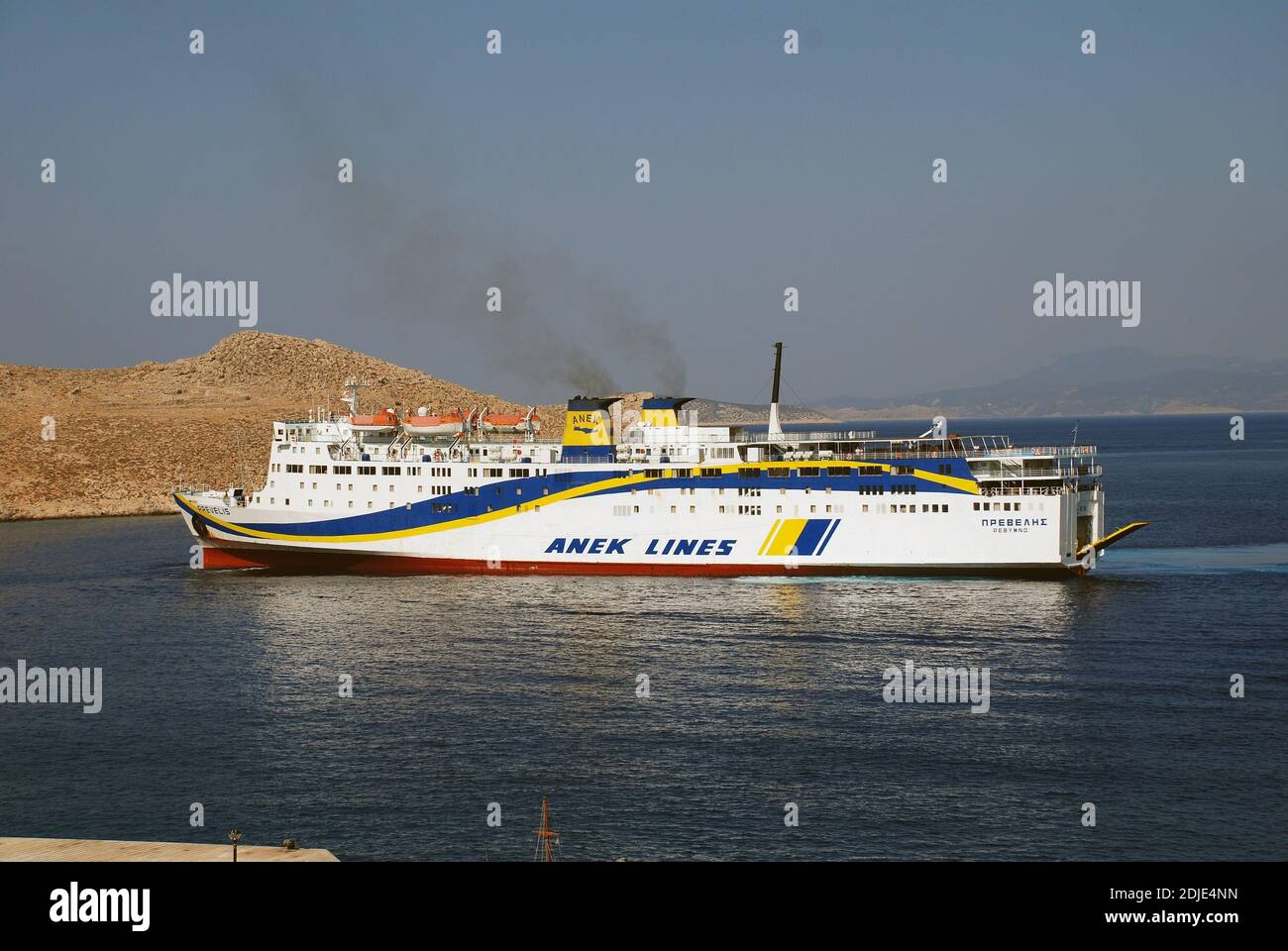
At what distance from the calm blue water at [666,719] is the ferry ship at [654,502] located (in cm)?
194

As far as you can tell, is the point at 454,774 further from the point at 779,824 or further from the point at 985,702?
the point at 985,702

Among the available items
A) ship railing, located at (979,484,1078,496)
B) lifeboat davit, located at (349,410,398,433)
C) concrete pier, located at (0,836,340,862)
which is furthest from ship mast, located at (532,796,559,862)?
lifeboat davit, located at (349,410,398,433)

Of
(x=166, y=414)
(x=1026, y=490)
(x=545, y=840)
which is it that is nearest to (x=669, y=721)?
(x=545, y=840)

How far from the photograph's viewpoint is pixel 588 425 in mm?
65250

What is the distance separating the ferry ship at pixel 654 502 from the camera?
58.0m

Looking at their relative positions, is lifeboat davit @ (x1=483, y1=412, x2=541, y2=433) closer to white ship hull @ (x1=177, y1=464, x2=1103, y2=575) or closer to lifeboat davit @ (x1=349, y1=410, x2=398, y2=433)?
lifeboat davit @ (x1=349, y1=410, x2=398, y2=433)

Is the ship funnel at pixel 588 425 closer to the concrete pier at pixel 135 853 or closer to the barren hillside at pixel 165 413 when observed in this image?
the barren hillside at pixel 165 413

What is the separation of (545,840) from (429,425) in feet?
144

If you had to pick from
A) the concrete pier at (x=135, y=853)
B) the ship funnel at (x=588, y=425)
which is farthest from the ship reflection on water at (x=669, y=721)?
the ship funnel at (x=588, y=425)

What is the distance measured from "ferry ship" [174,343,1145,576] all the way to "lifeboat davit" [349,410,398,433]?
116 millimetres

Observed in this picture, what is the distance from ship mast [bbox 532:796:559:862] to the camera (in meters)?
25.0

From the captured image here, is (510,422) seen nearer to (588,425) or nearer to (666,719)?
(588,425)
